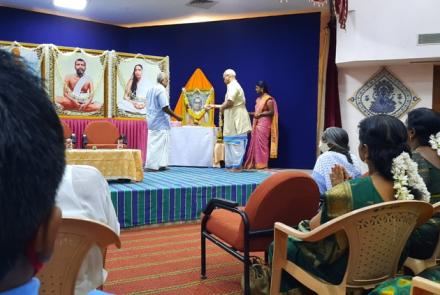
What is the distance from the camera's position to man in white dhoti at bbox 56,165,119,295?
158cm

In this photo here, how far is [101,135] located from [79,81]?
1198mm

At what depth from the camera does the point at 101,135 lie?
19.0 ft

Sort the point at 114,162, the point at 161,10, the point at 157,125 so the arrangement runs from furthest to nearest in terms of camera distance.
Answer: the point at 161,10 → the point at 157,125 → the point at 114,162

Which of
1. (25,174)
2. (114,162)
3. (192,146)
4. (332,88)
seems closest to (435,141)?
(25,174)

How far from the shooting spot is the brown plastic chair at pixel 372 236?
156cm

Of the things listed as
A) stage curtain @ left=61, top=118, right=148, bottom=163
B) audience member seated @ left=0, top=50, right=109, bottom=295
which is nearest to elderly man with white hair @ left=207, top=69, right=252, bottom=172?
stage curtain @ left=61, top=118, right=148, bottom=163

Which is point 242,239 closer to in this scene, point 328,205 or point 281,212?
point 281,212

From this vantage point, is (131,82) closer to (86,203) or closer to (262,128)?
(262,128)

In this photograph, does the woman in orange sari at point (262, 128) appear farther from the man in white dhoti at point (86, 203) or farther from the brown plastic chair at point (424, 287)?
the brown plastic chair at point (424, 287)

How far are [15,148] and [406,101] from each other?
7259 millimetres

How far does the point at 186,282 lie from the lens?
8.61 feet

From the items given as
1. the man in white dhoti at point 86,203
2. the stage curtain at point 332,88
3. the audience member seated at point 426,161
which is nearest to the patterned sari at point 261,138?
the stage curtain at point 332,88

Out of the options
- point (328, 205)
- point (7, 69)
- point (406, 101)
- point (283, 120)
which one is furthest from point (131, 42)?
point (7, 69)

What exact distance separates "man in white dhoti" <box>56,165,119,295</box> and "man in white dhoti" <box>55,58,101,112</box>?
5031mm
